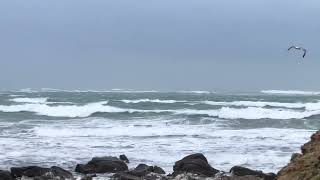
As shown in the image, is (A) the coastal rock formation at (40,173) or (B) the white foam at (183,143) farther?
(B) the white foam at (183,143)

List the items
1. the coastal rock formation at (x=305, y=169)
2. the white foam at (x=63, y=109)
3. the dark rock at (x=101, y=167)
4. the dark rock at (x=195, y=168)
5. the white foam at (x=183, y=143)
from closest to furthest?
the coastal rock formation at (x=305, y=169)
the dark rock at (x=195, y=168)
the dark rock at (x=101, y=167)
the white foam at (x=183, y=143)
the white foam at (x=63, y=109)

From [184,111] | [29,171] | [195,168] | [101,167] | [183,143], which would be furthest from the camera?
[184,111]

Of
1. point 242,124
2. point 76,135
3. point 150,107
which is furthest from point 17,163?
point 150,107

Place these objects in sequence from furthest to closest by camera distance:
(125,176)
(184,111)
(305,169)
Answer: (184,111), (125,176), (305,169)

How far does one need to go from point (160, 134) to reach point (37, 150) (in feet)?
23.2

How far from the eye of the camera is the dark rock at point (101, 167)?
1391 centimetres

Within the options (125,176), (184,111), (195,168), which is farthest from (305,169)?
(184,111)

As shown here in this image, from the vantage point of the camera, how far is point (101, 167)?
14.1 metres

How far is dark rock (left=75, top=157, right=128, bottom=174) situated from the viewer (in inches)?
548

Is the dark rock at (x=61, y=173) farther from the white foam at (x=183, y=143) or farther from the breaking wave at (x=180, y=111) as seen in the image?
the breaking wave at (x=180, y=111)

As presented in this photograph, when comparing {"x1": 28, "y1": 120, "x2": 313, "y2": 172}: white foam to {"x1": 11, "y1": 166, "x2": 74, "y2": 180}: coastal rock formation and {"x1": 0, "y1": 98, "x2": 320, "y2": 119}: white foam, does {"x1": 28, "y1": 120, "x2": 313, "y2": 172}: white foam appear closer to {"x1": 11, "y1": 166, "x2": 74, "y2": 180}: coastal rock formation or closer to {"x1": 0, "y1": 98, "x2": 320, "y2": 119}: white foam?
{"x1": 11, "y1": 166, "x2": 74, "y2": 180}: coastal rock formation

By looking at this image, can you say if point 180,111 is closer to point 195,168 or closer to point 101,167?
point 101,167

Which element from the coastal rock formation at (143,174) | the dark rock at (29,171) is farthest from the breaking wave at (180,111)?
the dark rock at (29,171)

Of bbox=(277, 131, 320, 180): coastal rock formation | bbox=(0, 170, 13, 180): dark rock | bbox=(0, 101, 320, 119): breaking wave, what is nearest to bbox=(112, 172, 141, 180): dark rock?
bbox=(0, 170, 13, 180): dark rock
